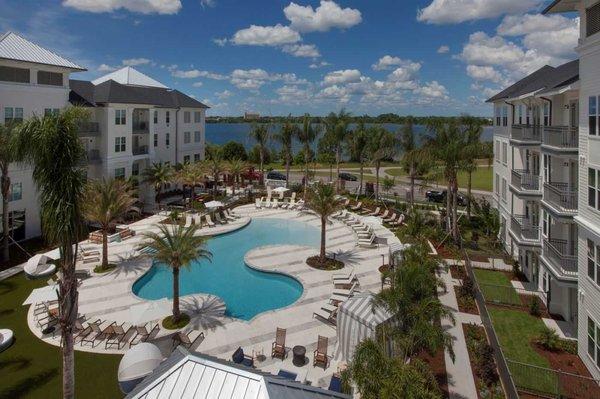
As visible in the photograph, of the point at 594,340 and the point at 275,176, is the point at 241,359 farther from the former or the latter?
the point at 275,176

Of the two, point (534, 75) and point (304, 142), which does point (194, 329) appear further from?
point (304, 142)

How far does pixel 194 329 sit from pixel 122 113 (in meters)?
26.9

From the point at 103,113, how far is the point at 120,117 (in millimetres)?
1834

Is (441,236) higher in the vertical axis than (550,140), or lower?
lower

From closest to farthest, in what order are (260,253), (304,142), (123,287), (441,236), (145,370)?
(145,370) < (123,287) < (260,253) < (441,236) < (304,142)

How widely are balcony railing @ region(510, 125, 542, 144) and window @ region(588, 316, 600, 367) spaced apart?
9.98m

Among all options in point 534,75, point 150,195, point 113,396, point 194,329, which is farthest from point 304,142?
point 113,396

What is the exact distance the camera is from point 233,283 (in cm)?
2284

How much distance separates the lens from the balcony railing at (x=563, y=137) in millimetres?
16592

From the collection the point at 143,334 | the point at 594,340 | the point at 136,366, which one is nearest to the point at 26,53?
the point at 143,334

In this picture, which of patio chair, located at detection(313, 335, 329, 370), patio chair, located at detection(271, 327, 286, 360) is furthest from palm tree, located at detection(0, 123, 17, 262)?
patio chair, located at detection(313, 335, 329, 370)

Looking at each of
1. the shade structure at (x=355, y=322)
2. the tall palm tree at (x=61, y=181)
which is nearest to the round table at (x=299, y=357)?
the shade structure at (x=355, y=322)

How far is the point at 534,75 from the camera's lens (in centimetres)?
2783

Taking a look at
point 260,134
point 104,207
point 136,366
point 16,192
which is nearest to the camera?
point 136,366
